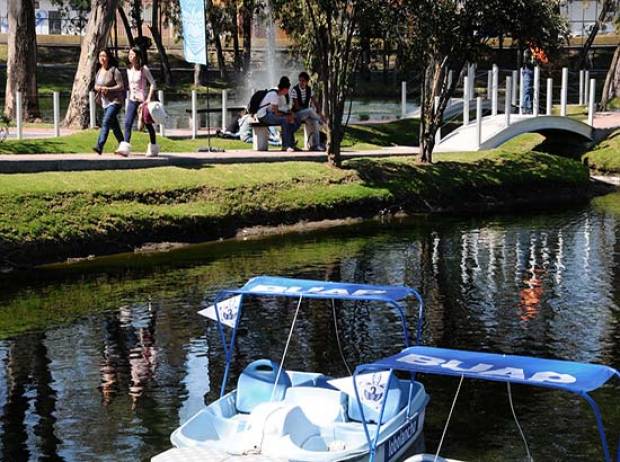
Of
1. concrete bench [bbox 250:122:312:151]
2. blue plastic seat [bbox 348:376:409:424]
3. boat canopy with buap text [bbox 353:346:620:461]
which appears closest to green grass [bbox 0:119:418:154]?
concrete bench [bbox 250:122:312:151]

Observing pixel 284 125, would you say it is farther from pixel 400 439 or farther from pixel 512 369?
pixel 512 369

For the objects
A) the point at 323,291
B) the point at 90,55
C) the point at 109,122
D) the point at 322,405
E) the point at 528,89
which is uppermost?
the point at 90,55

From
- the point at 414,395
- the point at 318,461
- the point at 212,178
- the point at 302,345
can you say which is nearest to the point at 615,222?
the point at 212,178

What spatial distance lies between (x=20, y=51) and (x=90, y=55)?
281 cm

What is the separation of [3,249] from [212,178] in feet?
20.4

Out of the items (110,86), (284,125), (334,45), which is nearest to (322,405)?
(110,86)

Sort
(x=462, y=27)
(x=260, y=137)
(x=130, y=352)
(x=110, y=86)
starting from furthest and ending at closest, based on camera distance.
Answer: (x=260, y=137) → (x=462, y=27) → (x=110, y=86) → (x=130, y=352)

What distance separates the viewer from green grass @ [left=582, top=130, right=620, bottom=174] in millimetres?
37469

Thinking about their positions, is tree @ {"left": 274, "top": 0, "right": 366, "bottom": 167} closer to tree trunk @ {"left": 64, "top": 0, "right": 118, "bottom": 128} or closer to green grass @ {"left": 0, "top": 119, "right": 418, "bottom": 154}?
green grass @ {"left": 0, "top": 119, "right": 418, "bottom": 154}

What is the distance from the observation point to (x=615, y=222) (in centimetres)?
2780

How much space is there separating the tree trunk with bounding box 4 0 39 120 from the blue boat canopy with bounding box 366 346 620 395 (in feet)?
92.5

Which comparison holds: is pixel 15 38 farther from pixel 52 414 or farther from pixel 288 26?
pixel 52 414

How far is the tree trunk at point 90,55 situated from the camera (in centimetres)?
3475

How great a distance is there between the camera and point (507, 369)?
32.8 ft
